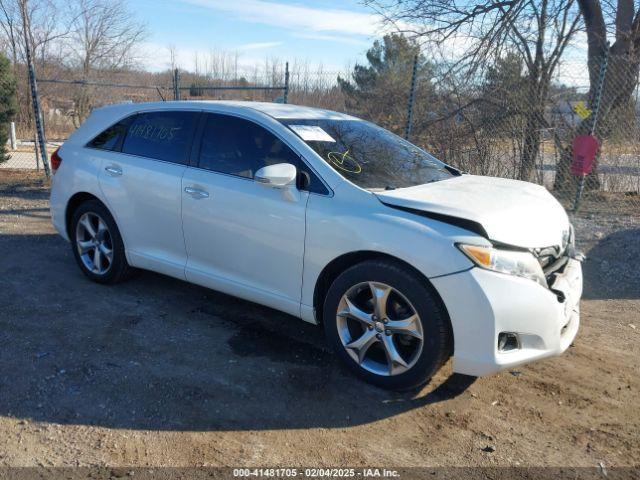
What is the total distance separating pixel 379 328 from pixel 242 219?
1.25 metres

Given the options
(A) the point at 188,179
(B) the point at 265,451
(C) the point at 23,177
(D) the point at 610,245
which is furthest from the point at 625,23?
(C) the point at 23,177

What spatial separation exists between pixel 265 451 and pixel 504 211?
1.98 metres

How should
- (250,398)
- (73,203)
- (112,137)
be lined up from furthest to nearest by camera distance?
(73,203) → (112,137) → (250,398)

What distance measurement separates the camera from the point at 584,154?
8.22 meters

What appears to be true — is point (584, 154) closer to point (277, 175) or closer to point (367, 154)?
point (367, 154)

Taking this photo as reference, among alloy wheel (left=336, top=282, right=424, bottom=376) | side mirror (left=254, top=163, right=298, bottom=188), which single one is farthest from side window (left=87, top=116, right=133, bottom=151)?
alloy wheel (left=336, top=282, right=424, bottom=376)

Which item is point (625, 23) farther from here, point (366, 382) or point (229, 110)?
Result: point (366, 382)

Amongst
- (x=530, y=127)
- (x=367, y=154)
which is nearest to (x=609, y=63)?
(x=530, y=127)

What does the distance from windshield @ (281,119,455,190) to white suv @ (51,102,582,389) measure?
16 millimetres

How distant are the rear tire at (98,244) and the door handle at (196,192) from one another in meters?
1.01

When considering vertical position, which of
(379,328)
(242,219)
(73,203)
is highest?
(242,219)

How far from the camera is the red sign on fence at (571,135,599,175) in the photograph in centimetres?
823

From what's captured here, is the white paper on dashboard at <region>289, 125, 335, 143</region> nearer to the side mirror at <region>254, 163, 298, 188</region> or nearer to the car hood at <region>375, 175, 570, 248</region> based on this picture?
the side mirror at <region>254, 163, 298, 188</region>

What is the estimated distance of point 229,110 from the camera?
423cm
